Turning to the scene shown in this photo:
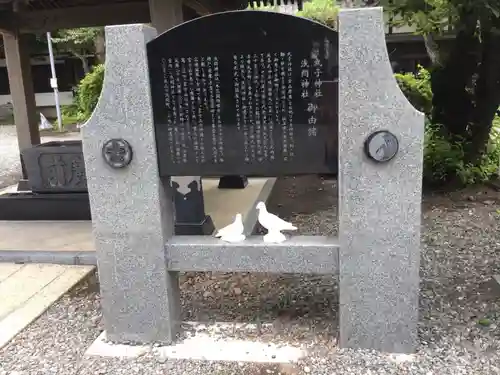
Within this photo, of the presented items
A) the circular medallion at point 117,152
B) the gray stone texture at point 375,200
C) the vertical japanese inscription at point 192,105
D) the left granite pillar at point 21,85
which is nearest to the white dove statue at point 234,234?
the vertical japanese inscription at point 192,105

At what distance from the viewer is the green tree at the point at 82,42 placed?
846 inches

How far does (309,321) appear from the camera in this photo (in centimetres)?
376

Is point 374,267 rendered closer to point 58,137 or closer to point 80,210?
point 80,210

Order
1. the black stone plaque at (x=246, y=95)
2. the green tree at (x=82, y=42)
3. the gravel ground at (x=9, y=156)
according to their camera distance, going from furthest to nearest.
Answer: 1. the green tree at (x=82, y=42)
2. the gravel ground at (x=9, y=156)
3. the black stone plaque at (x=246, y=95)

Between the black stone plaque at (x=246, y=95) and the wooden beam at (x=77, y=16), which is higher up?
the wooden beam at (x=77, y=16)

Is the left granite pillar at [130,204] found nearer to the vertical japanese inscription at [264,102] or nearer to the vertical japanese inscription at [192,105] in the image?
the vertical japanese inscription at [192,105]

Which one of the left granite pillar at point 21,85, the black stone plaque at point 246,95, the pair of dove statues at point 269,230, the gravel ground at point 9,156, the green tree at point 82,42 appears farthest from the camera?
the green tree at point 82,42

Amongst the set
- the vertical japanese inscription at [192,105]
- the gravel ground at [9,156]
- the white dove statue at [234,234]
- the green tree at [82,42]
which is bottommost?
the gravel ground at [9,156]

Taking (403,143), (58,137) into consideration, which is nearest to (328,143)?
(403,143)

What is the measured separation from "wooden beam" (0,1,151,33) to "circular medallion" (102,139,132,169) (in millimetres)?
4831

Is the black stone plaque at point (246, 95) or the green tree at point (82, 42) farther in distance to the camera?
the green tree at point (82, 42)

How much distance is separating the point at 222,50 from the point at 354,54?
0.80m

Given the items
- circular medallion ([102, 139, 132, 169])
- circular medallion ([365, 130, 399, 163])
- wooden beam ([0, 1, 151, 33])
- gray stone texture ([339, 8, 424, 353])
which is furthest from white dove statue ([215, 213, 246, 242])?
wooden beam ([0, 1, 151, 33])

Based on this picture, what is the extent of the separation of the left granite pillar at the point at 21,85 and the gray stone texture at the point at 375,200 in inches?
239
